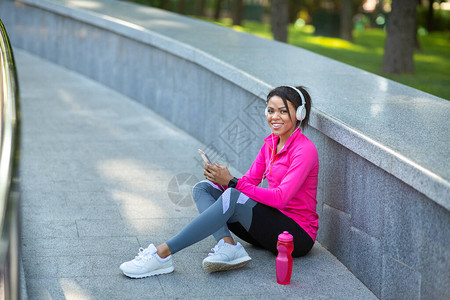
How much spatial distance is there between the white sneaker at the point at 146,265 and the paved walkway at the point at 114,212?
0.05 meters

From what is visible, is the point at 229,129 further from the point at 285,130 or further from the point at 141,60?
the point at 141,60

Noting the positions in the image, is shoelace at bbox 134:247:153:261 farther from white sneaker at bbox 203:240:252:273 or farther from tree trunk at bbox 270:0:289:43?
tree trunk at bbox 270:0:289:43

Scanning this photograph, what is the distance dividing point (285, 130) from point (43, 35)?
10059 mm

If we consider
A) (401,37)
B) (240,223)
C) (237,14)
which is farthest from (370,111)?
(237,14)

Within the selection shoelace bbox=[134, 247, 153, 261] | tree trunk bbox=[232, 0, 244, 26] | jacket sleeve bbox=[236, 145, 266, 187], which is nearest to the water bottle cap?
jacket sleeve bbox=[236, 145, 266, 187]

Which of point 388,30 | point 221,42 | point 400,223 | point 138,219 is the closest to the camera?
point 400,223

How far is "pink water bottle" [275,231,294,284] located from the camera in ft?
14.2

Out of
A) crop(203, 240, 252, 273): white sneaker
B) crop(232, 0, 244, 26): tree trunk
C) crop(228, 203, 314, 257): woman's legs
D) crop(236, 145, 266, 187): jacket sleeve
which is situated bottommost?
crop(232, 0, 244, 26): tree trunk

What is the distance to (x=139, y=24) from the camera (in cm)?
1057

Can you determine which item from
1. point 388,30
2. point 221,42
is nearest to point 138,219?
point 221,42

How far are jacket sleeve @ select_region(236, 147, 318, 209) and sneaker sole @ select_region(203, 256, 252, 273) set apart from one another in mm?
413

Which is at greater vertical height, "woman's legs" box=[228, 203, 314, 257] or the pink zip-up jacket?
the pink zip-up jacket

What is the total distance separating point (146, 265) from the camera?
443cm

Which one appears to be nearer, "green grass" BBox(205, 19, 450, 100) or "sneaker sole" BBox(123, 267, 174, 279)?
"sneaker sole" BBox(123, 267, 174, 279)
